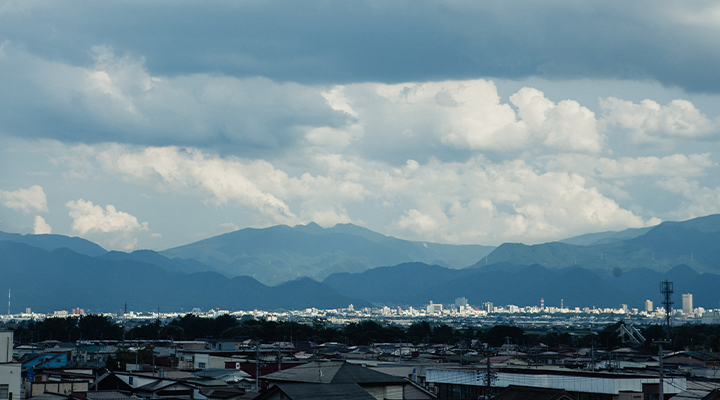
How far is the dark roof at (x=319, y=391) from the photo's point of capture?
24.8 m

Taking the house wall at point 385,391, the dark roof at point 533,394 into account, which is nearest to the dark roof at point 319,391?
the house wall at point 385,391

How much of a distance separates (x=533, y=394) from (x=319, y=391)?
10870 mm

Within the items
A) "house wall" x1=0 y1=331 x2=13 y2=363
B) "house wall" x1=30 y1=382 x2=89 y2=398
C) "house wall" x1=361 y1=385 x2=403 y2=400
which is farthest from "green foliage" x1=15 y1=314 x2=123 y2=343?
"house wall" x1=361 y1=385 x2=403 y2=400

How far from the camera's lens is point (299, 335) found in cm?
12669

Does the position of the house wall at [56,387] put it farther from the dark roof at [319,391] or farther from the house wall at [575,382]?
the dark roof at [319,391]

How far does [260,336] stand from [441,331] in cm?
4142

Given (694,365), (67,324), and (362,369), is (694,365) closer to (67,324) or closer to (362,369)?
(362,369)

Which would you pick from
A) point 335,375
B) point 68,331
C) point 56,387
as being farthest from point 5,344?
point 68,331

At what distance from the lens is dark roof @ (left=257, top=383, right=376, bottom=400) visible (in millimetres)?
24781

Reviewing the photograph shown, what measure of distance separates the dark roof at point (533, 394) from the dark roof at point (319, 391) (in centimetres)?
858

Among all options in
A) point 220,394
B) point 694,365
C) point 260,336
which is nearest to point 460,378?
point 220,394

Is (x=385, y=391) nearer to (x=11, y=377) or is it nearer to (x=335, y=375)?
(x=335, y=375)

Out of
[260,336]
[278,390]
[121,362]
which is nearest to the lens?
[278,390]

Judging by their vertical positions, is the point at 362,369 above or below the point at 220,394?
above
